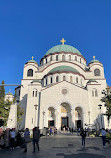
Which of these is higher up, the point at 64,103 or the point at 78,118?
the point at 64,103

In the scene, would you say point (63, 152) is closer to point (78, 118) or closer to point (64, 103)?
point (78, 118)

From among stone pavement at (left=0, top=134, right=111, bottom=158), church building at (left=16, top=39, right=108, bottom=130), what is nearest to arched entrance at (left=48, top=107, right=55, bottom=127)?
church building at (left=16, top=39, right=108, bottom=130)

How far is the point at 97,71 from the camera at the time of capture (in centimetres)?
4103

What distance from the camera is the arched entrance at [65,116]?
29.0m

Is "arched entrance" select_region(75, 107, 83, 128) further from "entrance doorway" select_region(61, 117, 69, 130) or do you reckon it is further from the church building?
"entrance doorway" select_region(61, 117, 69, 130)

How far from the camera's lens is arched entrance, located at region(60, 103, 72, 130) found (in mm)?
29000

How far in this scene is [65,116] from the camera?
1173 inches

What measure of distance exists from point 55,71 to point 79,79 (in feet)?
20.7

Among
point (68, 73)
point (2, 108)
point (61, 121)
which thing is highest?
point (68, 73)

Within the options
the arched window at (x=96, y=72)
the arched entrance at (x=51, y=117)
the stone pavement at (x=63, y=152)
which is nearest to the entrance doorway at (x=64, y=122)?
the arched entrance at (x=51, y=117)

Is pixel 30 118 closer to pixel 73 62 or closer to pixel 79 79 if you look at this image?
pixel 79 79

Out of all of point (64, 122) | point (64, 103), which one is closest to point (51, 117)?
point (64, 122)

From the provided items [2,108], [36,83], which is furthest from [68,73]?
[2,108]

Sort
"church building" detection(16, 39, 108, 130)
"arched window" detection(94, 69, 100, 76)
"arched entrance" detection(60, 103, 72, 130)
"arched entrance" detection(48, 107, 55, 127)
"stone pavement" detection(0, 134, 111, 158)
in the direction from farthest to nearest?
1. "arched window" detection(94, 69, 100, 76)
2. "arched entrance" detection(48, 107, 55, 127)
3. "arched entrance" detection(60, 103, 72, 130)
4. "church building" detection(16, 39, 108, 130)
5. "stone pavement" detection(0, 134, 111, 158)
